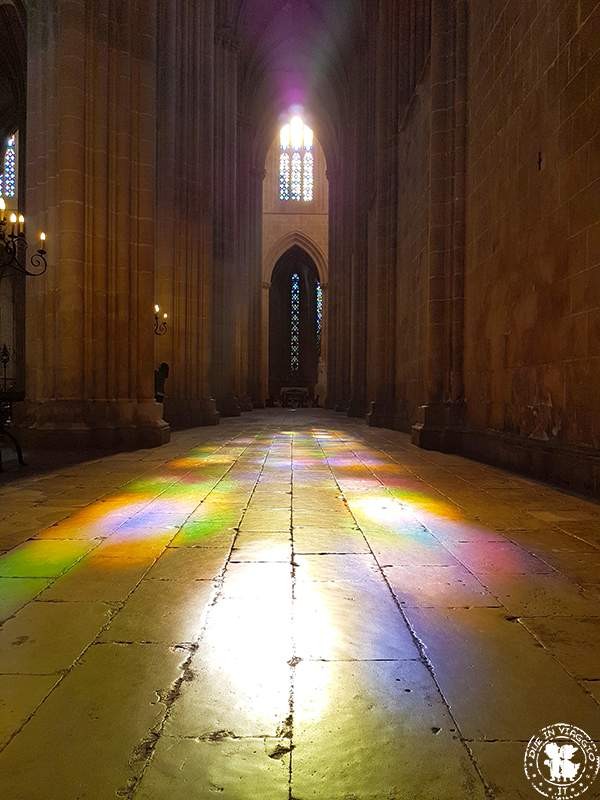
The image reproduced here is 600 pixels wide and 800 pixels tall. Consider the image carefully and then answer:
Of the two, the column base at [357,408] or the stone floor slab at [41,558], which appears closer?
the stone floor slab at [41,558]

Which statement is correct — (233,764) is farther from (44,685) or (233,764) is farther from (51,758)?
(44,685)

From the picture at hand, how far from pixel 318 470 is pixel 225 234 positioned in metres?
15.1

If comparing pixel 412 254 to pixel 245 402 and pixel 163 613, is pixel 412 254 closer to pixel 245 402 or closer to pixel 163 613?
pixel 163 613

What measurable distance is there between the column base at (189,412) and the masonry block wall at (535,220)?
7.40 m

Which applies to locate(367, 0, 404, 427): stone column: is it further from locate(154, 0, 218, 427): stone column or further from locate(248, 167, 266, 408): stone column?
locate(248, 167, 266, 408): stone column

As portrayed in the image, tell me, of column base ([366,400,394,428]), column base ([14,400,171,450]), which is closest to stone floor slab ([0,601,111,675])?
column base ([14,400,171,450])

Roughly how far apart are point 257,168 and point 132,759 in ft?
109

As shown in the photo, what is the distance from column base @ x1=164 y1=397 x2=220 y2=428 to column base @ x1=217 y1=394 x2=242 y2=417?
202 inches

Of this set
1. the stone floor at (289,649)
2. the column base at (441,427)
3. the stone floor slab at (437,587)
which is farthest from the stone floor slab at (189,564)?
the column base at (441,427)

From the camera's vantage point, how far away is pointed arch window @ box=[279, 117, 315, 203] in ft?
141

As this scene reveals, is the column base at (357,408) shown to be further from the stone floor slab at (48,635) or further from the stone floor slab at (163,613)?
the stone floor slab at (48,635)

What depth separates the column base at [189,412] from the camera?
46.6ft

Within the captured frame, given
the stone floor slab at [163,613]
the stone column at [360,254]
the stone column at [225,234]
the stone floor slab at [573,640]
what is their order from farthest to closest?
the stone column at [360,254] < the stone column at [225,234] < the stone floor slab at [163,613] < the stone floor slab at [573,640]

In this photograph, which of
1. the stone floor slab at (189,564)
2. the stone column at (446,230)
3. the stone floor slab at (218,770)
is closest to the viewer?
the stone floor slab at (218,770)
